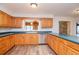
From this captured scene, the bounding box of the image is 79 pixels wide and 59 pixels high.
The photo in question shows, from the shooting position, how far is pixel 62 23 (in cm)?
1084

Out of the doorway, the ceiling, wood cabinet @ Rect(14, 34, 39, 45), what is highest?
the ceiling

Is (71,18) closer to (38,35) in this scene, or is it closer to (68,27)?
(68,27)

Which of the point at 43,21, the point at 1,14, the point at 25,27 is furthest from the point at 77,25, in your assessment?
the point at 1,14

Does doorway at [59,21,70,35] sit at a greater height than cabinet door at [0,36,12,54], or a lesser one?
greater

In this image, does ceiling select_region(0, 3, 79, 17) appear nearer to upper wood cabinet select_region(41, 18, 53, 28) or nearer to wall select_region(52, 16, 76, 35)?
upper wood cabinet select_region(41, 18, 53, 28)

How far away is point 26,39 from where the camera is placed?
849 cm

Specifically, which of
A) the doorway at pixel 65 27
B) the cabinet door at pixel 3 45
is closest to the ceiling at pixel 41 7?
the cabinet door at pixel 3 45

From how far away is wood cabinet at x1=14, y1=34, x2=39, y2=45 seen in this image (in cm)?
834

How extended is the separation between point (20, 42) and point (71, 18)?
4.40 metres

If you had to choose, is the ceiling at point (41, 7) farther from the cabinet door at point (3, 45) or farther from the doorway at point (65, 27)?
the doorway at point (65, 27)

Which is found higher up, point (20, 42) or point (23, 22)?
point (23, 22)

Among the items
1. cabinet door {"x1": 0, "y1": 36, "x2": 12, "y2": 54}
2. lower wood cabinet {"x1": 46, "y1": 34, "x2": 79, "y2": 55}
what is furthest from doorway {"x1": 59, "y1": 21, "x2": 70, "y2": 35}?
cabinet door {"x1": 0, "y1": 36, "x2": 12, "y2": 54}

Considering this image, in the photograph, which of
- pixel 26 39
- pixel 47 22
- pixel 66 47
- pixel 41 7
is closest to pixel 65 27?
pixel 47 22

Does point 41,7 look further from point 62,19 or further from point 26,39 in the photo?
point 62,19
